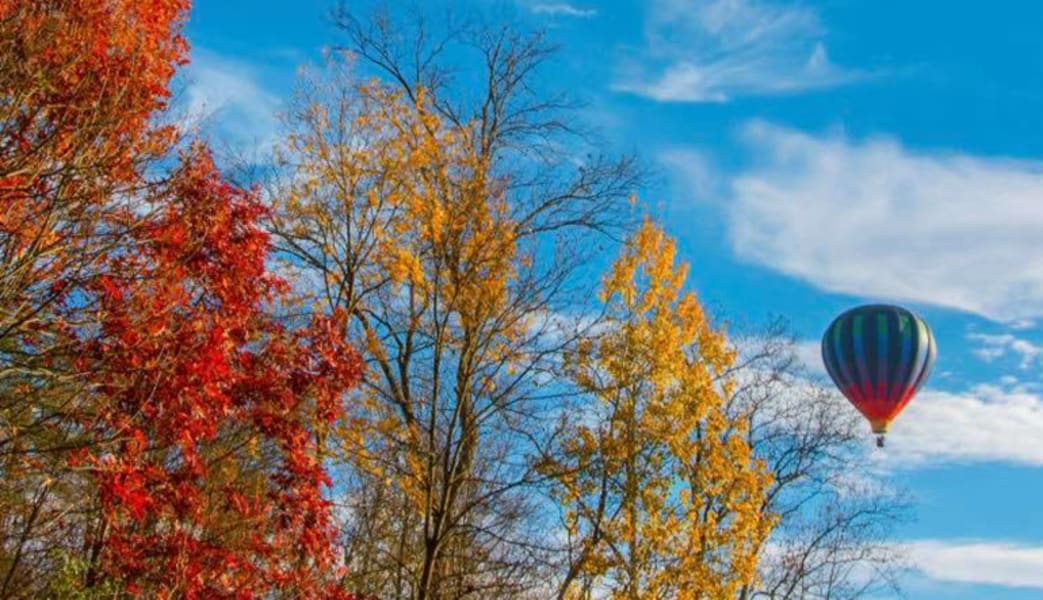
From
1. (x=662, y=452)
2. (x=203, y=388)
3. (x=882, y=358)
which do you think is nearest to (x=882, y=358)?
(x=882, y=358)

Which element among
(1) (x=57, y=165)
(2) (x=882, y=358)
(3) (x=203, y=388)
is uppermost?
(2) (x=882, y=358)

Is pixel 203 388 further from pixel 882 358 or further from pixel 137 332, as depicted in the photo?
pixel 882 358

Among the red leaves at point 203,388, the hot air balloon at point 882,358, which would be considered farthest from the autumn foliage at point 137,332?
the hot air balloon at point 882,358

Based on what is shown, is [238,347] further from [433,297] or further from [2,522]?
[2,522]

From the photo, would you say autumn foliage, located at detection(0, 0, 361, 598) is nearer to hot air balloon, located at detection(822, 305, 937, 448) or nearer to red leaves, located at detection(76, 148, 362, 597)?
red leaves, located at detection(76, 148, 362, 597)

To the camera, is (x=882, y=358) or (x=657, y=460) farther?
(x=882, y=358)

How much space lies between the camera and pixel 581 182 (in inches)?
719

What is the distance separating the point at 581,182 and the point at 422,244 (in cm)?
355

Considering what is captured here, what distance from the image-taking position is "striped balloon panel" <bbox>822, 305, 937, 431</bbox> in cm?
3562

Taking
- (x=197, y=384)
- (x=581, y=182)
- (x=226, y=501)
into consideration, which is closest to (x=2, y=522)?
(x=226, y=501)

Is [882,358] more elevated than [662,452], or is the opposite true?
[882,358]

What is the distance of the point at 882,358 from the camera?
3606 cm

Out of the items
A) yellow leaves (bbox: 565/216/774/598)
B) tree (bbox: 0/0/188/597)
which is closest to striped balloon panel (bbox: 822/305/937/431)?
yellow leaves (bbox: 565/216/774/598)

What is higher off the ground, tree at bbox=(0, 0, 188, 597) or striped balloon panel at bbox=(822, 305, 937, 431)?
striped balloon panel at bbox=(822, 305, 937, 431)
